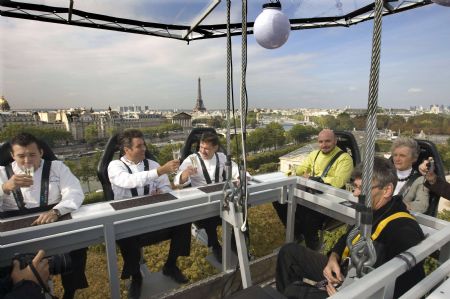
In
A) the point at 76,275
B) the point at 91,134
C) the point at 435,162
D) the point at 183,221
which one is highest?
the point at 435,162

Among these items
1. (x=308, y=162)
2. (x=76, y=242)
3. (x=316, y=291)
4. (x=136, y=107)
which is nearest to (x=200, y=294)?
(x=316, y=291)

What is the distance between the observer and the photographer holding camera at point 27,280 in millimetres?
1087

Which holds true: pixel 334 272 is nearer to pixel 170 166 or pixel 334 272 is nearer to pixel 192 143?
pixel 170 166

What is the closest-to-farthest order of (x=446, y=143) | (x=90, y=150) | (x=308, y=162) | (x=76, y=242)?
(x=76, y=242), (x=308, y=162), (x=446, y=143), (x=90, y=150)

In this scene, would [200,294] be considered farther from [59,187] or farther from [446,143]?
[446,143]

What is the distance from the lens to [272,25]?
205 centimetres

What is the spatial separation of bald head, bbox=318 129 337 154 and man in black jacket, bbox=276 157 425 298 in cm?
151

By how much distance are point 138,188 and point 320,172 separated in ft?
6.57

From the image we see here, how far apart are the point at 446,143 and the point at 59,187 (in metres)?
43.3

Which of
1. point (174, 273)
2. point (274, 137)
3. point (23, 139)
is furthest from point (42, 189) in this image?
point (274, 137)

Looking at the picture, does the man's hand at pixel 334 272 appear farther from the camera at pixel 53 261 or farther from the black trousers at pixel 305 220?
the camera at pixel 53 261

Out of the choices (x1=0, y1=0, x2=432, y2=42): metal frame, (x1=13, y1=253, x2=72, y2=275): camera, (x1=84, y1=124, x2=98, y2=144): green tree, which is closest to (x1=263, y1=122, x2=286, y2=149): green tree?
(x1=84, y1=124, x2=98, y2=144): green tree

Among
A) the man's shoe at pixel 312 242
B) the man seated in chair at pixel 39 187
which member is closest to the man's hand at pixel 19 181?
the man seated in chair at pixel 39 187

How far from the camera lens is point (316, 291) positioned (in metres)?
1.60
